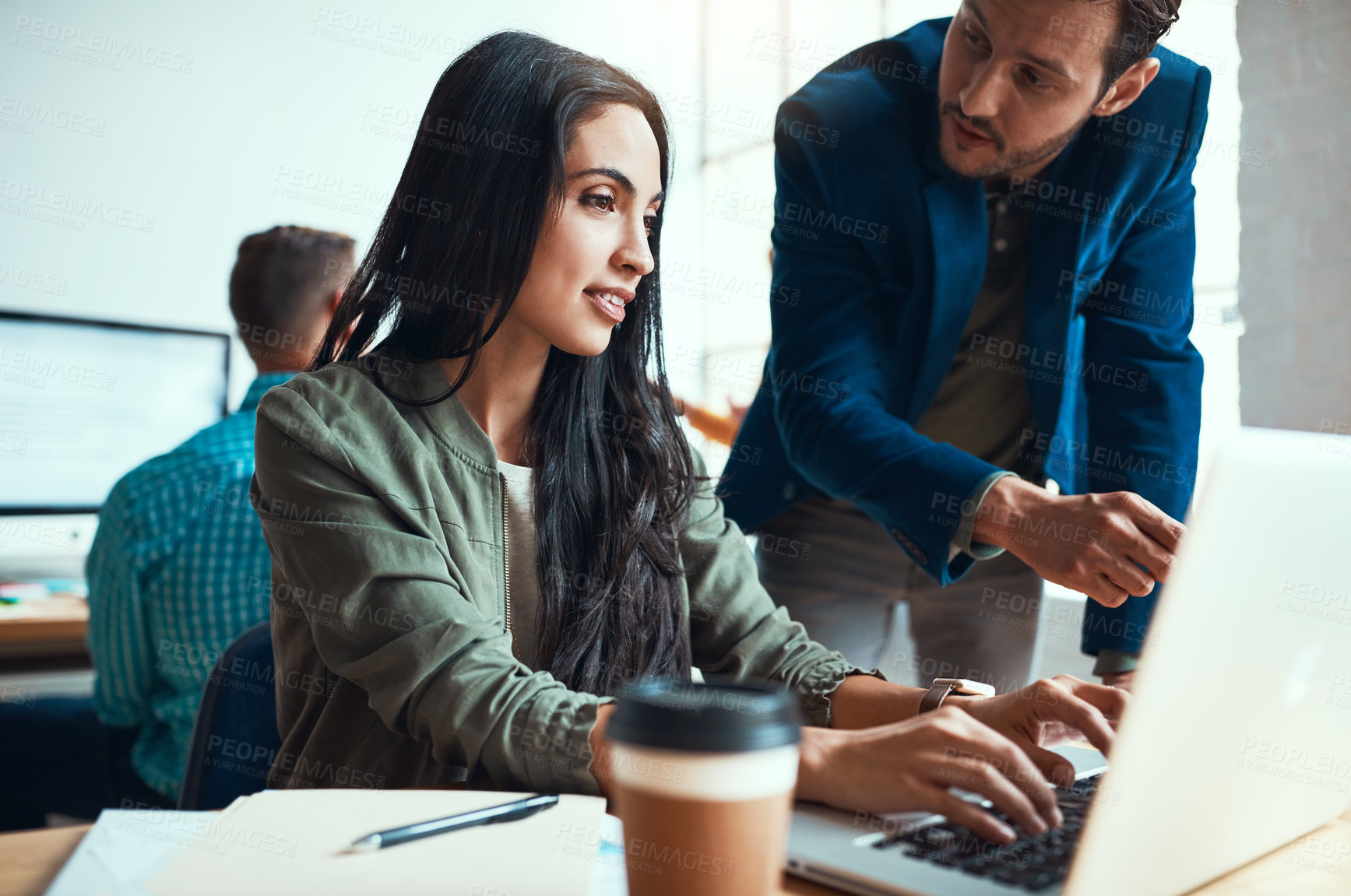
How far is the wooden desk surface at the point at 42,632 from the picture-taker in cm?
214

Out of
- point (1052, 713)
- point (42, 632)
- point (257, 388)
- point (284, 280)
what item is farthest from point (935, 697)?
point (42, 632)

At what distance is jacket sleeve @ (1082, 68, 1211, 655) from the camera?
1322mm

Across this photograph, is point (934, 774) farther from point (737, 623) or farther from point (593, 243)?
point (593, 243)

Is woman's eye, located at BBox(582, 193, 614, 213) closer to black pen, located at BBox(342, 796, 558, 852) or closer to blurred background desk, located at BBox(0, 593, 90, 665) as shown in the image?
black pen, located at BBox(342, 796, 558, 852)

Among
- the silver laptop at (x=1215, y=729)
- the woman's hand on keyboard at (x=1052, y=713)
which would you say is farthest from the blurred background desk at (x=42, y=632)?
the silver laptop at (x=1215, y=729)

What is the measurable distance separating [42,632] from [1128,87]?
223cm

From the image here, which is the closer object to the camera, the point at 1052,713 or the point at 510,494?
the point at 1052,713

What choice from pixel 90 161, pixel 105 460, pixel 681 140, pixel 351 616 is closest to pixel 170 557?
pixel 351 616

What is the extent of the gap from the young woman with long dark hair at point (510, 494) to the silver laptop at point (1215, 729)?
16 centimetres

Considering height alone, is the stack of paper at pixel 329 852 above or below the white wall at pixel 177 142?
below

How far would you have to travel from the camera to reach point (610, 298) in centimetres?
113

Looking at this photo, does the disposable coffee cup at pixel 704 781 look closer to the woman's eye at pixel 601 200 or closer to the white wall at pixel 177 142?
the woman's eye at pixel 601 200

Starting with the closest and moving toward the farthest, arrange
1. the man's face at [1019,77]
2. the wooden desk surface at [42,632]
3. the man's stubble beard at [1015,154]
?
1. the man's face at [1019,77]
2. the man's stubble beard at [1015,154]
3. the wooden desk surface at [42,632]

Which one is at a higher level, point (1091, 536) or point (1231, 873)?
point (1091, 536)
